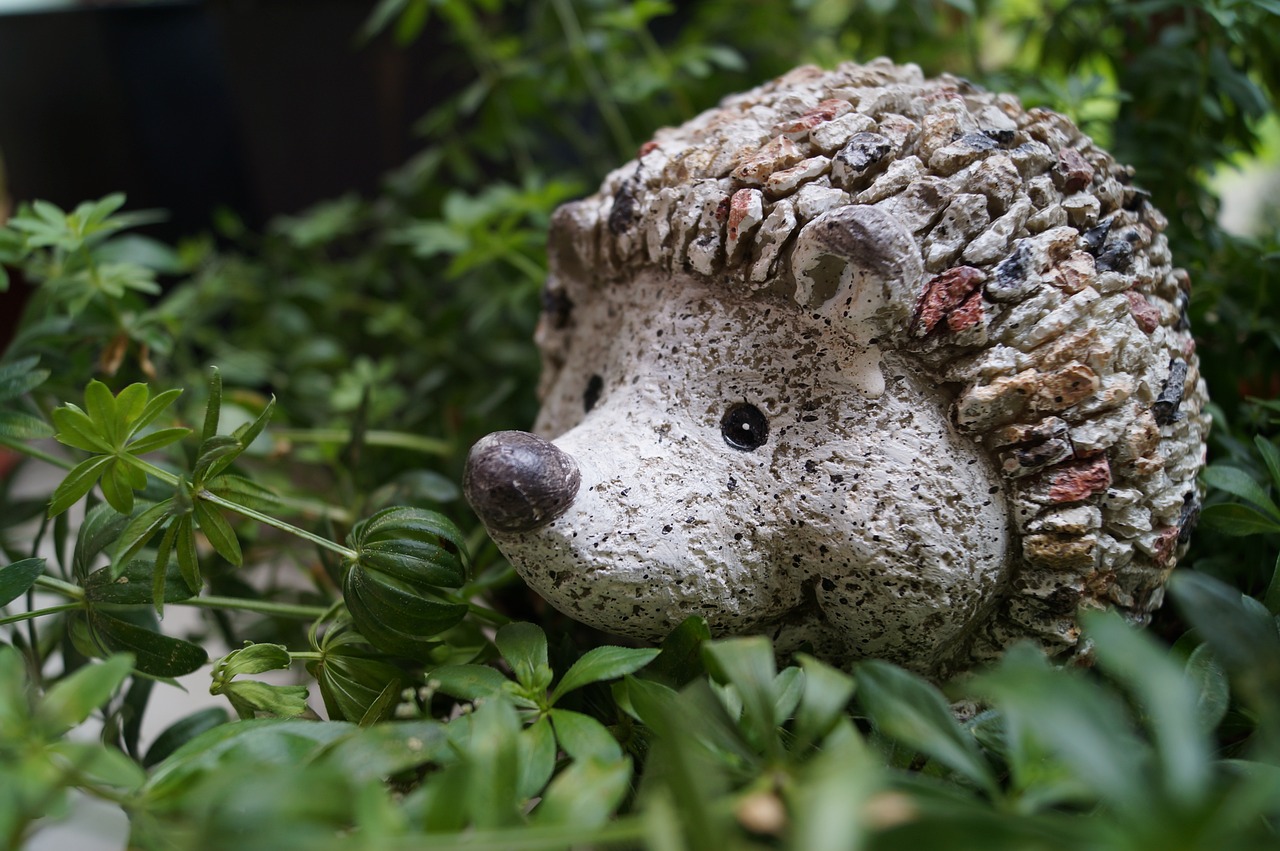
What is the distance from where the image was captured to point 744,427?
0.74m

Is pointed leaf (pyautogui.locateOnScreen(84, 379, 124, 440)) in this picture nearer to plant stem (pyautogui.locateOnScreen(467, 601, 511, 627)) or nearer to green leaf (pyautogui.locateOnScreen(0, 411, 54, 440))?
green leaf (pyautogui.locateOnScreen(0, 411, 54, 440))

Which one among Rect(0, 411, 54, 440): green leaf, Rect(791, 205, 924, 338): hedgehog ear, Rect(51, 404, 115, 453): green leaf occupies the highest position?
Rect(791, 205, 924, 338): hedgehog ear

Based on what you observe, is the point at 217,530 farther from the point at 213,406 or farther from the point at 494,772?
the point at 494,772

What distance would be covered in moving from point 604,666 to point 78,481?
43 centimetres

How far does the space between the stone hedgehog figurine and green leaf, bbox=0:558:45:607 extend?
1.11 feet

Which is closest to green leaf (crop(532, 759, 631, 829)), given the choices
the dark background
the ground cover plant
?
the ground cover plant

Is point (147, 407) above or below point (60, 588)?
above

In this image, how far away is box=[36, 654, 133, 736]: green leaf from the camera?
0.51m

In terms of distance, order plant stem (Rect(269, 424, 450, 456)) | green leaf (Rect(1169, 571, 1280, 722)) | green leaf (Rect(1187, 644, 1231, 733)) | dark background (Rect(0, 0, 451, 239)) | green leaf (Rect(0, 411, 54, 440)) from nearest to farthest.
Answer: green leaf (Rect(1169, 571, 1280, 722))
green leaf (Rect(1187, 644, 1231, 733))
green leaf (Rect(0, 411, 54, 440))
plant stem (Rect(269, 424, 450, 456))
dark background (Rect(0, 0, 451, 239))

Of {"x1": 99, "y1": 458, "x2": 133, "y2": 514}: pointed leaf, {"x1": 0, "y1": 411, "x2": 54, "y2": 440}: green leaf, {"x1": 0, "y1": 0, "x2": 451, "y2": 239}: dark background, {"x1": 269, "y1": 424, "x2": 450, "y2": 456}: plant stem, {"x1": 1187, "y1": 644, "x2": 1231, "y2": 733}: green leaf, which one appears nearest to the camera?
{"x1": 1187, "y1": 644, "x2": 1231, "y2": 733}: green leaf

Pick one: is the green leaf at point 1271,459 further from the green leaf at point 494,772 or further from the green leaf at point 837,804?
the green leaf at point 494,772

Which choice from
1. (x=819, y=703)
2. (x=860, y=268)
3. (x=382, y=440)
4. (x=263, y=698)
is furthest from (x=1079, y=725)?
(x=382, y=440)

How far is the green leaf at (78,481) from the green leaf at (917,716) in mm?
557

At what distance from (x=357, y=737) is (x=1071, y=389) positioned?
1.79ft
